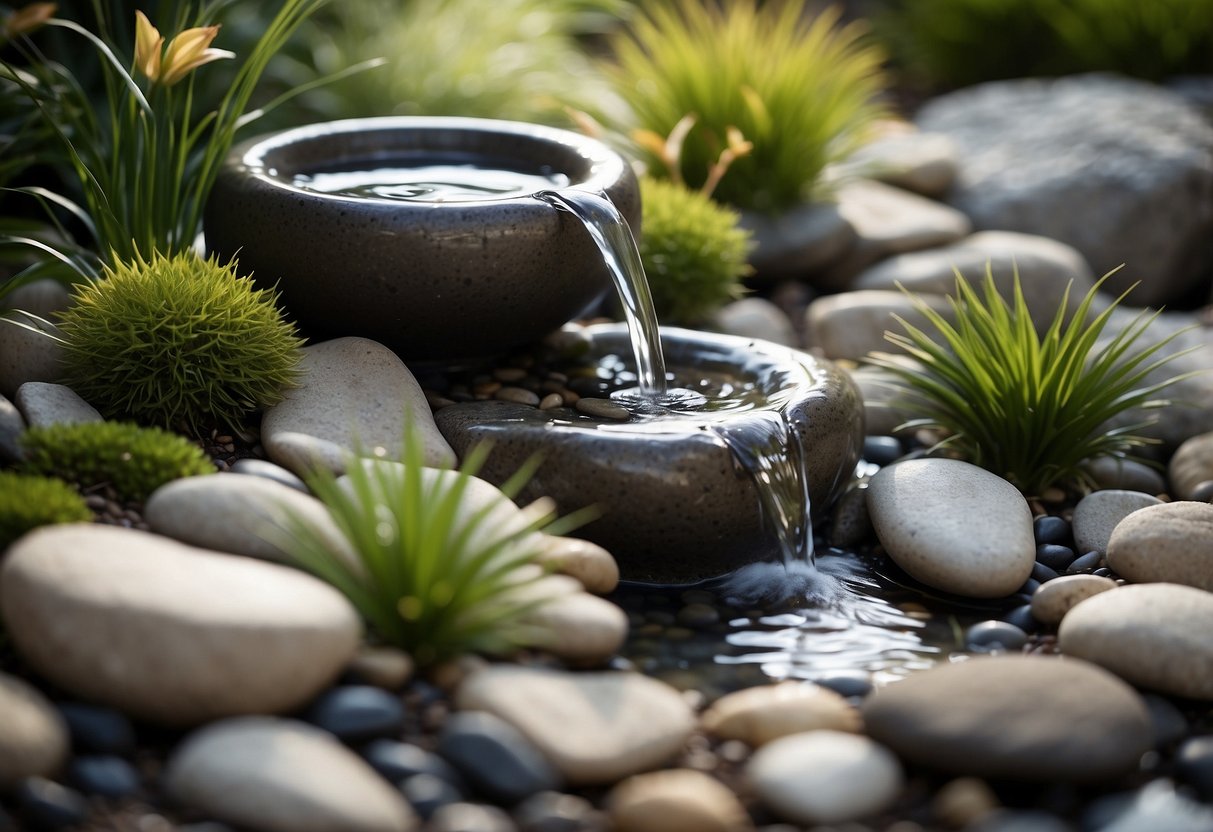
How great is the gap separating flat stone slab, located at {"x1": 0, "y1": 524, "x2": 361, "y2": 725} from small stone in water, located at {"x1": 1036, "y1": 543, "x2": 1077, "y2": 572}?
2.10 m

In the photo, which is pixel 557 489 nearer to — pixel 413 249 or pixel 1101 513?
pixel 413 249

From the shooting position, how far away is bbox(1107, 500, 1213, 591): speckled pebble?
329cm

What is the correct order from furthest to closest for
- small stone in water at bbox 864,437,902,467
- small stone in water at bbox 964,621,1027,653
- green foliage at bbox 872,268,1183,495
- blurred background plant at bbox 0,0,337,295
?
small stone in water at bbox 864,437,902,467 < green foliage at bbox 872,268,1183,495 < blurred background plant at bbox 0,0,337,295 < small stone in water at bbox 964,621,1027,653

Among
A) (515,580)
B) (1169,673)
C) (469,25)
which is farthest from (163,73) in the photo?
(469,25)

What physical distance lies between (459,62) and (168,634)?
4793 millimetres

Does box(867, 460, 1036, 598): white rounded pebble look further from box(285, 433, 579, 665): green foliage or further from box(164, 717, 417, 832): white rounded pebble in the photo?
box(164, 717, 417, 832): white rounded pebble

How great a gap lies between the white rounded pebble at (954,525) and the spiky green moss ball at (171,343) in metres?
1.82

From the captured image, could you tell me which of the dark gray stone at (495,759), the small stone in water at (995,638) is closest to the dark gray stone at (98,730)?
the dark gray stone at (495,759)

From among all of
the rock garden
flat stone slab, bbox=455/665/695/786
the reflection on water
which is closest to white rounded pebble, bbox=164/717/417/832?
the rock garden

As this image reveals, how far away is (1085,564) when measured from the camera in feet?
11.6

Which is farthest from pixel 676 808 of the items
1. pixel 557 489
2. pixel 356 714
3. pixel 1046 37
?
pixel 1046 37

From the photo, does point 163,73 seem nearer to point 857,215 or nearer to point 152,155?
point 152,155

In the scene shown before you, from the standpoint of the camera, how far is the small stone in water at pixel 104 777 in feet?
7.61

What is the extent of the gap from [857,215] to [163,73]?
3420 mm
